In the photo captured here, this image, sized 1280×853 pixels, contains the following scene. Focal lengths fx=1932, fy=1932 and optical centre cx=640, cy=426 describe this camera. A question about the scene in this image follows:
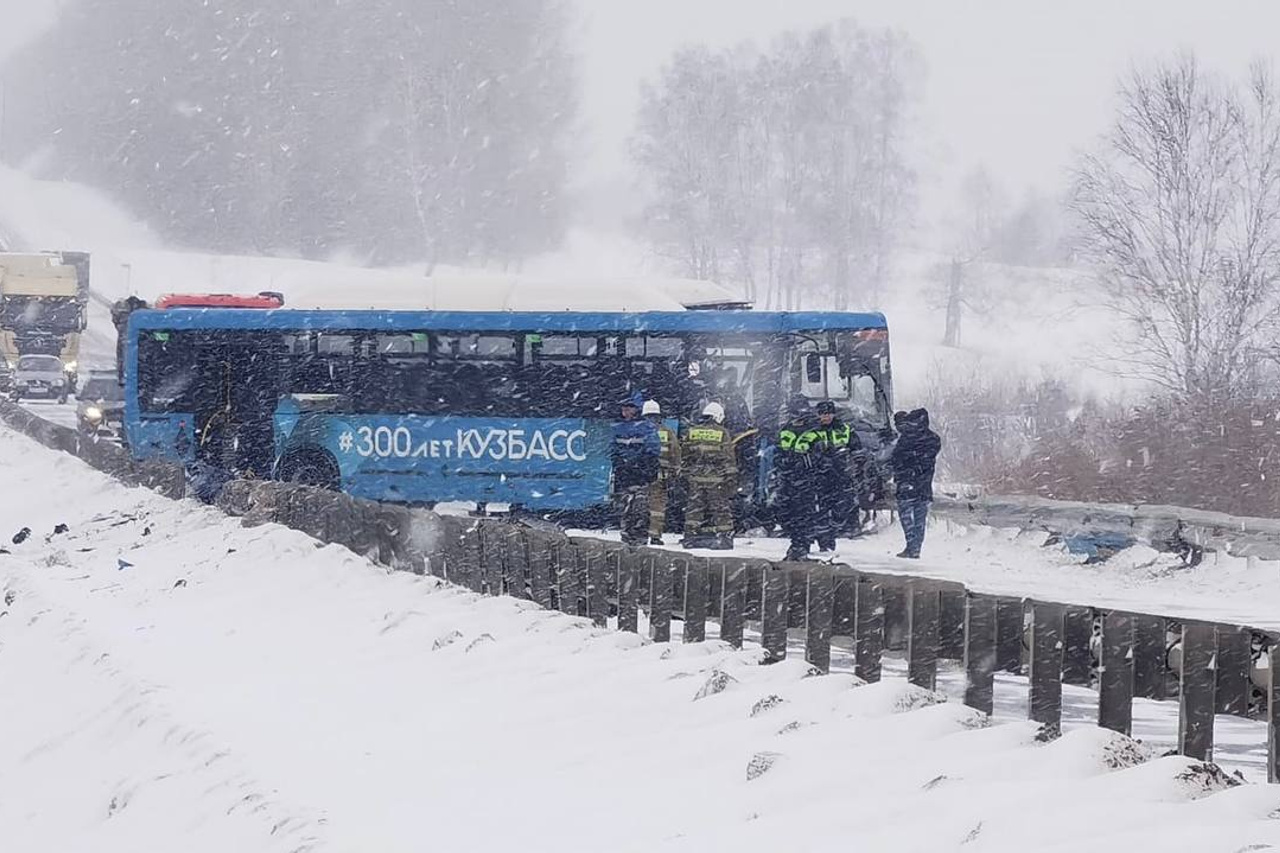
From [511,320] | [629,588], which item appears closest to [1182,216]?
[511,320]

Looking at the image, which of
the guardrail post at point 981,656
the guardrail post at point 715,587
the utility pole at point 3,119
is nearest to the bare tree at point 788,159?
the utility pole at point 3,119

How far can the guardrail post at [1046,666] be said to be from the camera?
8.11m

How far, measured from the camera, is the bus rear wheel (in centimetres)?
2514

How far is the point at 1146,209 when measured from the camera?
34.4m

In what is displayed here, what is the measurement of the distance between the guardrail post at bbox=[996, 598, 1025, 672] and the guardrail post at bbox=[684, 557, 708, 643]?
2999 millimetres

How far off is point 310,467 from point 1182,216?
678 inches

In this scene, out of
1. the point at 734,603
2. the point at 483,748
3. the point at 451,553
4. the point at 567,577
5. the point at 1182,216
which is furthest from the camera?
the point at 1182,216

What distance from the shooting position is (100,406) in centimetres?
4378

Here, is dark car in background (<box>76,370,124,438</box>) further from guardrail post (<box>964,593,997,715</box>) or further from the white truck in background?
guardrail post (<box>964,593,997,715</box>)

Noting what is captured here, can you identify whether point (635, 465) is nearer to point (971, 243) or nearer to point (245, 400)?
point (245, 400)

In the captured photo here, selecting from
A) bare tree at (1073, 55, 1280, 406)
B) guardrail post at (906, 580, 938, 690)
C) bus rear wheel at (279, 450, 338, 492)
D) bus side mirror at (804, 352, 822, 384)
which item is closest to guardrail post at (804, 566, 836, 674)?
guardrail post at (906, 580, 938, 690)

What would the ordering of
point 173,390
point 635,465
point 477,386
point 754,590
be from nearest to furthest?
1. point 754,590
2. point 635,465
3. point 477,386
4. point 173,390

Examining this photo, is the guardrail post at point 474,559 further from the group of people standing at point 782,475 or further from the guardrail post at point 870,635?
the group of people standing at point 782,475

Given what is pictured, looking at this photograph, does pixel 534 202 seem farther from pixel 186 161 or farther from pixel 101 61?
pixel 101 61
